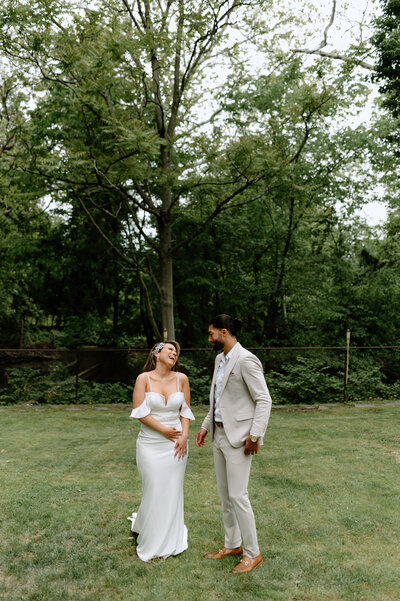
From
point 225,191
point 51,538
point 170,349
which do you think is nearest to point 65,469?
point 51,538

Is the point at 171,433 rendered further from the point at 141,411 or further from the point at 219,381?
the point at 219,381

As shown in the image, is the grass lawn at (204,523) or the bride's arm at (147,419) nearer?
the grass lawn at (204,523)

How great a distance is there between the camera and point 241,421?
3.98 metres

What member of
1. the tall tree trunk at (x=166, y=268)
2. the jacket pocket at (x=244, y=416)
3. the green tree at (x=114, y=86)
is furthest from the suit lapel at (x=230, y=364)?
the tall tree trunk at (x=166, y=268)

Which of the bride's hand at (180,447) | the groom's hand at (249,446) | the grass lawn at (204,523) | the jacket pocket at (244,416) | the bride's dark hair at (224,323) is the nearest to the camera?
the grass lawn at (204,523)

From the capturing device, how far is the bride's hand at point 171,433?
4301 mm

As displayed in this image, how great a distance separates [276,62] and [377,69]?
6.10m

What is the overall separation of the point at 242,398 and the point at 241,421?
0.18m

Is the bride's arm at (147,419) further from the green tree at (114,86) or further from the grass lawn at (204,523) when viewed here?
the green tree at (114,86)

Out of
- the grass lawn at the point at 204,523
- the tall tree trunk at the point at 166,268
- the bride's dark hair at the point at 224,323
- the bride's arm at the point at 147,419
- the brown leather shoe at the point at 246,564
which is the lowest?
the grass lawn at the point at 204,523

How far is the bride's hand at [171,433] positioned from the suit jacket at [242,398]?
556mm

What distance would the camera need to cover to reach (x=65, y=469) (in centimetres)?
706

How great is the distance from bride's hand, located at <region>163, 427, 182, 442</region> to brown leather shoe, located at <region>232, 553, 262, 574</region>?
112 cm

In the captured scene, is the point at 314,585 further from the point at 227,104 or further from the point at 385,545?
the point at 227,104
